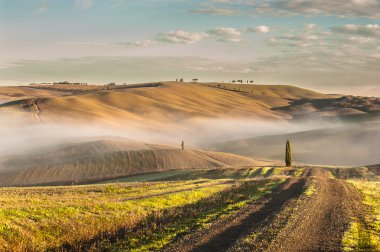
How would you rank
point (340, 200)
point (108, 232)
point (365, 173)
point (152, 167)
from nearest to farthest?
1. point (108, 232)
2. point (340, 200)
3. point (365, 173)
4. point (152, 167)

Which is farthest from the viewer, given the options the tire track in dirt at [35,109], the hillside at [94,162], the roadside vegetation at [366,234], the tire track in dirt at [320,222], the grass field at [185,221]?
the tire track in dirt at [35,109]

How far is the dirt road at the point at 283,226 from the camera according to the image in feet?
69.1

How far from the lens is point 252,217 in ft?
91.9

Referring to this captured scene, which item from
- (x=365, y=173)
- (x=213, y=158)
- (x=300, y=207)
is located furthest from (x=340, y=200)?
(x=213, y=158)

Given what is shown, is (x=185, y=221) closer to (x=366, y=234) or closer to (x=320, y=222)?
(x=320, y=222)

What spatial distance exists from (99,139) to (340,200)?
109060 mm

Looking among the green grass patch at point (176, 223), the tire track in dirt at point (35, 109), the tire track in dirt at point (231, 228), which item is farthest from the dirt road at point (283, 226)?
the tire track in dirt at point (35, 109)

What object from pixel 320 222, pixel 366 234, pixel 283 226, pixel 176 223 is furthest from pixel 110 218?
pixel 366 234

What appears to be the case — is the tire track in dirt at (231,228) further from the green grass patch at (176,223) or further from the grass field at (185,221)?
the green grass patch at (176,223)

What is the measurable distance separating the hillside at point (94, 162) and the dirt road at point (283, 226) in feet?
230

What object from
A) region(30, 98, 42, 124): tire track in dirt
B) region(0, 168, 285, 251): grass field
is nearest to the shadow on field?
region(0, 168, 285, 251): grass field

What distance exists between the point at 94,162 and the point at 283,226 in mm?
88785

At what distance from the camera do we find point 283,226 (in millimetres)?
24500

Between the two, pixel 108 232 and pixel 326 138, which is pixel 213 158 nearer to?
pixel 326 138
